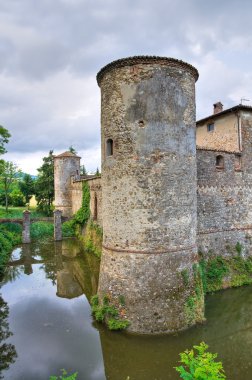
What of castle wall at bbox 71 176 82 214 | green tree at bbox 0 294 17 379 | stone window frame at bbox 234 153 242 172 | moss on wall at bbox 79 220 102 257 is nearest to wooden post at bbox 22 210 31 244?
castle wall at bbox 71 176 82 214

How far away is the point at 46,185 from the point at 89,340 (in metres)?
31.5

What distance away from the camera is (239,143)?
15.5 meters

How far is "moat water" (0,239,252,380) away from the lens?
8344 millimetres

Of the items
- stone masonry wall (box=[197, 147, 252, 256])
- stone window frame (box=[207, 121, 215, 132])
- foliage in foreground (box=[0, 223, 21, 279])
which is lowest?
foliage in foreground (box=[0, 223, 21, 279])

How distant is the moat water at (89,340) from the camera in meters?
8.34

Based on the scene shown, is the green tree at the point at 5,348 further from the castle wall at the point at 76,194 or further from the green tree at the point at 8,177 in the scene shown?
the green tree at the point at 8,177

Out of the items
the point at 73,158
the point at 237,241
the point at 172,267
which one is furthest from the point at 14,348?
the point at 73,158

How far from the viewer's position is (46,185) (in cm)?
3934

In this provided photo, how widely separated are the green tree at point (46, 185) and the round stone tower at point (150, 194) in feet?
97.2

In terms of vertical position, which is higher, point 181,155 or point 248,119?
point 248,119

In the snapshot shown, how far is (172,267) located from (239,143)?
8.56 metres

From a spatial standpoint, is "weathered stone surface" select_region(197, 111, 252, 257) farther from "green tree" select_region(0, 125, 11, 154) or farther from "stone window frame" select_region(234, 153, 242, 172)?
"green tree" select_region(0, 125, 11, 154)

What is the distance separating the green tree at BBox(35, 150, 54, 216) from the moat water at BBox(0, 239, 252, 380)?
966 inches

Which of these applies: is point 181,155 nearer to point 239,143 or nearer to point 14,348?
point 239,143
